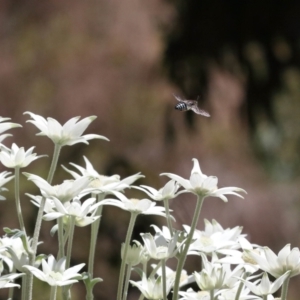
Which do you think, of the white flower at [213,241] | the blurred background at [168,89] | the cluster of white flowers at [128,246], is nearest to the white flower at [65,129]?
the cluster of white flowers at [128,246]

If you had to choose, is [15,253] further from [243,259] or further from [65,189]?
[243,259]

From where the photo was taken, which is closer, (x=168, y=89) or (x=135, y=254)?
(x=135, y=254)

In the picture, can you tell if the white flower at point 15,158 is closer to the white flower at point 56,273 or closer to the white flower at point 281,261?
the white flower at point 56,273

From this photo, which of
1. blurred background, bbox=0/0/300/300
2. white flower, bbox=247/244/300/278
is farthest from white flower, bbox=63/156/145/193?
blurred background, bbox=0/0/300/300

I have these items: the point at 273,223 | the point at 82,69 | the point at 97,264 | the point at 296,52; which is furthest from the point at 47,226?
the point at 296,52

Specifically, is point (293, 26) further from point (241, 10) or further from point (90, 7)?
point (90, 7)

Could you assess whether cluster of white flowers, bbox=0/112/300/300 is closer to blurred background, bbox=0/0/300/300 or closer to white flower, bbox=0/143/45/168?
white flower, bbox=0/143/45/168

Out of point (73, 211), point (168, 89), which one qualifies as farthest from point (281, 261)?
point (168, 89)
